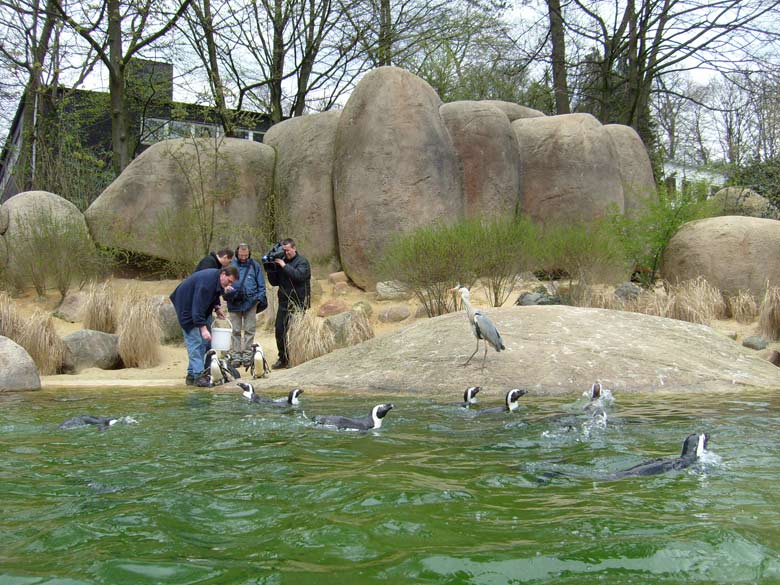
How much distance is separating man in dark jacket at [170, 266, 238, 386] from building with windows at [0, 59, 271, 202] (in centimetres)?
782

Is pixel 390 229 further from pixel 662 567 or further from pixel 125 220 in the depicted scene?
pixel 662 567

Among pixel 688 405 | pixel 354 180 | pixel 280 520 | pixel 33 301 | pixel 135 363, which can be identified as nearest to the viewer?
pixel 280 520

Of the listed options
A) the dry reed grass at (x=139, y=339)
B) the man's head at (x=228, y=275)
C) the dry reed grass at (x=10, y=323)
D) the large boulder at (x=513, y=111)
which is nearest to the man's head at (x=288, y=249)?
the man's head at (x=228, y=275)

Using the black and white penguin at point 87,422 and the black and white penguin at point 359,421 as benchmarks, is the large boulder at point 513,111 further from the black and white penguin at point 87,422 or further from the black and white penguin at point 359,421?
the black and white penguin at point 87,422

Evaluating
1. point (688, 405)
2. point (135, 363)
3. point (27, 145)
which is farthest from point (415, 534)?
point (27, 145)

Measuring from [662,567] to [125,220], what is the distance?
15651mm

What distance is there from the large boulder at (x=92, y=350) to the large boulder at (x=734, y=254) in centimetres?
1085

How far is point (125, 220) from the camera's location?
17.3 m

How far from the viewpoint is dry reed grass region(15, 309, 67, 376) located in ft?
40.0

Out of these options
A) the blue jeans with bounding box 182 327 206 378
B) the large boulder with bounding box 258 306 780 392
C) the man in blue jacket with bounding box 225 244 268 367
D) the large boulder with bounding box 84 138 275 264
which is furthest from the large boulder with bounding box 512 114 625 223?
the blue jeans with bounding box 182 327 206 378

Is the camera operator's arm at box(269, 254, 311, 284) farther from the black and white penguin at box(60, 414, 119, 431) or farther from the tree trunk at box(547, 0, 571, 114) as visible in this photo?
the tree trunk at box(547, 0, 571, 114)

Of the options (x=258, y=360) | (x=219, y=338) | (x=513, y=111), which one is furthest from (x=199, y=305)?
(x=513, y=111)

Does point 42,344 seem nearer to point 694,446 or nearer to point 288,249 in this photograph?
point 288,249

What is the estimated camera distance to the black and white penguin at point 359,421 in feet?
24.2
